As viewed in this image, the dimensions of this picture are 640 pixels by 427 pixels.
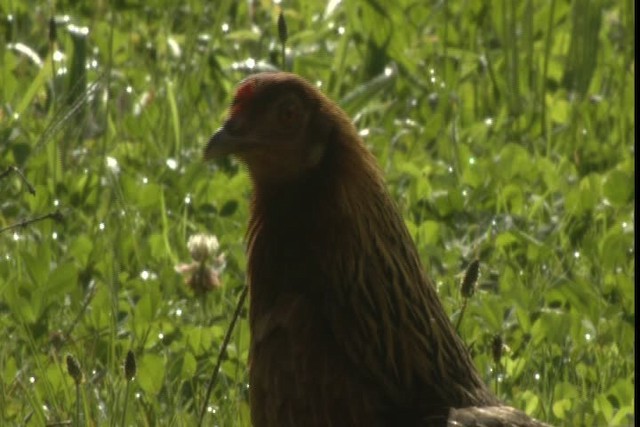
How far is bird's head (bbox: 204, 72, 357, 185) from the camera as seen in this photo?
4.16m

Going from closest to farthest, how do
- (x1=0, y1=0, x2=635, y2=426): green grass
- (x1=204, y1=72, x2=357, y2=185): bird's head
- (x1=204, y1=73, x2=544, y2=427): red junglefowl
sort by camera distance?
1. (x1=204, y1=73, x2=544, y2=427): red junglefowl
2. (x1=204, y1=72, x2=357, y2=185): bird's head
3. (x1=0, y1=0, x2=635, y2=426): green grass

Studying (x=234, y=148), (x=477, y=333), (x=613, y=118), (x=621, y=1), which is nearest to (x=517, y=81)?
(x=613, y=118)

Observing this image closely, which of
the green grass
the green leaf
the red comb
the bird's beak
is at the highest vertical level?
the red comb

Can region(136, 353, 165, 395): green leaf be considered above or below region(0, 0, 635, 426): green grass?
below

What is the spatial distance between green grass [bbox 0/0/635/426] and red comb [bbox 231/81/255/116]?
0.74 metres

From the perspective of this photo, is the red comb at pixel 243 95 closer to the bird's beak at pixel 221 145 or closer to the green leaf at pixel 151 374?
the bird's beak at pixel 221 145

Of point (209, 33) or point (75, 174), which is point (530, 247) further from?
point (209, 33)

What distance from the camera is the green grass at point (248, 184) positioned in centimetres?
525

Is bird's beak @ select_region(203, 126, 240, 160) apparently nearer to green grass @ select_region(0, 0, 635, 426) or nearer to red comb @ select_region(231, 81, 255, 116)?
red comb @ select_region(231, 81, 255, 116)

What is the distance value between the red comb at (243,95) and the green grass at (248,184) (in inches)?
29.0

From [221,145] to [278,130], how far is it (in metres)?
0.13

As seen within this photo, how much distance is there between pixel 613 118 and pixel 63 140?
6.98ft

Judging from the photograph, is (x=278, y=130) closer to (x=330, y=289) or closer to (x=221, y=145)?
(x=221, y=145)

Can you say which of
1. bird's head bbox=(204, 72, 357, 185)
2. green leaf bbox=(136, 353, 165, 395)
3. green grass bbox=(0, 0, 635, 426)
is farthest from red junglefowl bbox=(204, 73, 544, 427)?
green leaf bbox=(136, 353, 165, 395)
